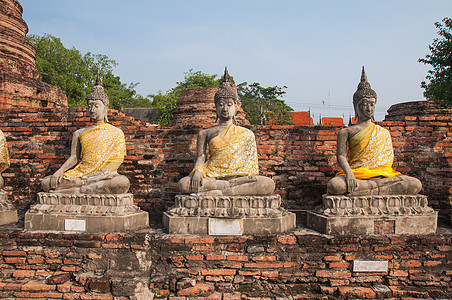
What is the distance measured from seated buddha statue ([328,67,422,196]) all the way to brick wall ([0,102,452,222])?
106cm

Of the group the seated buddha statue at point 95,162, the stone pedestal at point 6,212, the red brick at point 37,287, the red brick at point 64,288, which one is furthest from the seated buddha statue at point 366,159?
the stone pedestal at point 6,212

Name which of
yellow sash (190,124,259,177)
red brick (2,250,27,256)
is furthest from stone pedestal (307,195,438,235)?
red brick (2,250,27,256)

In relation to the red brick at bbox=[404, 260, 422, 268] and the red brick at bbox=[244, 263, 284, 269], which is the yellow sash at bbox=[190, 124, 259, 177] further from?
the red brick at bbox=[404, 260, 422, 268]

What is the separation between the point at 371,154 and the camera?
473 cm

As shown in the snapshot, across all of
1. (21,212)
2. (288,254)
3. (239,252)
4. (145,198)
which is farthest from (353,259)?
(21,212)

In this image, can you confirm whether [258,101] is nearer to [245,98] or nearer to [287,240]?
[245,98]

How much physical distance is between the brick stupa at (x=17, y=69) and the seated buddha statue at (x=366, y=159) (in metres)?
8.37

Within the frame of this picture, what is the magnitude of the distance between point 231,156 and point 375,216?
2.13 m

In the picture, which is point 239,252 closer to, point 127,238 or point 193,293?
point 193,293

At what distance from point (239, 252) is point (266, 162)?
2226 millimetres

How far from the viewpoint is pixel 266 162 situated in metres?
5.98

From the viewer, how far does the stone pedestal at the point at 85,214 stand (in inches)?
174

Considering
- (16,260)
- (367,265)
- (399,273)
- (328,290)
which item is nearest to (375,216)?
(367,265)

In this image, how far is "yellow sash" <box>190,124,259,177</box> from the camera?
4711 mm
